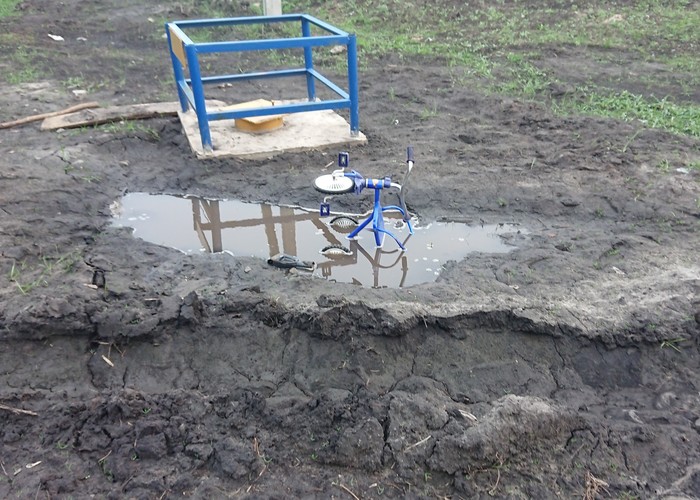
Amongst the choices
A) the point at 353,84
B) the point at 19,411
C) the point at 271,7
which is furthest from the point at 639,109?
the point at 19,411

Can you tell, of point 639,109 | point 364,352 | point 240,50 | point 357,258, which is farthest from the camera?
point 639,109

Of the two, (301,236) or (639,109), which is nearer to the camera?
(301,236)

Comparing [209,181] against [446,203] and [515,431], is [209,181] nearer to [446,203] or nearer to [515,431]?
[446,203]

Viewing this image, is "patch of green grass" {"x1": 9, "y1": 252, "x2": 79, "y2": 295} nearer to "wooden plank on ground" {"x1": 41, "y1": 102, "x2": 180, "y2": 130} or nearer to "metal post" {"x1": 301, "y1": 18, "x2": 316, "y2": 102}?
"wooden plank on ground" {"x1": 41, "y1": 102, "x2": 180, "y2": 130}

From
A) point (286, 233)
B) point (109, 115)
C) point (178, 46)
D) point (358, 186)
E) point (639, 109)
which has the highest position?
point (178, 46)

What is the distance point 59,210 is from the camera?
412 cm

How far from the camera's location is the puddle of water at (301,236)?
12.0 feet

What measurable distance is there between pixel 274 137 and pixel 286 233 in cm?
154

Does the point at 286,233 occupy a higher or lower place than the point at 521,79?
lower

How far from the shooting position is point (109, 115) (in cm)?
568

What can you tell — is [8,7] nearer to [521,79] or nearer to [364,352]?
[521,79]

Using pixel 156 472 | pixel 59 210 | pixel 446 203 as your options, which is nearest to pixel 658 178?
pixel 446 203

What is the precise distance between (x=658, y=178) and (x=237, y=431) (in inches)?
153

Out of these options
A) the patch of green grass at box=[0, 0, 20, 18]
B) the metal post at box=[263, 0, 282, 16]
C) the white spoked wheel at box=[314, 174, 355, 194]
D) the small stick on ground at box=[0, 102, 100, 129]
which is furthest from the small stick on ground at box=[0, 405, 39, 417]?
the patch of green grass at box=[0, 0, 20, 18]
